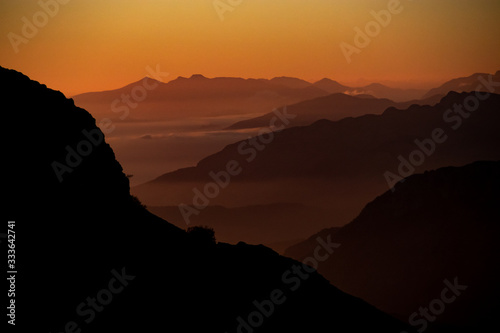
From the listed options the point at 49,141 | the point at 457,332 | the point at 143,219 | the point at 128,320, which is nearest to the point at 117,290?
the point at 128,320

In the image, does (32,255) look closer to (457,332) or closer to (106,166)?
(106,166)

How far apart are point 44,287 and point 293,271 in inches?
909

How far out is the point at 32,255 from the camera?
1517 inches

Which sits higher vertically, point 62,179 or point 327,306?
point 62,179

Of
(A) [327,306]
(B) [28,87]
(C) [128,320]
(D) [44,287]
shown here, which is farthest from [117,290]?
(A) [327,306]

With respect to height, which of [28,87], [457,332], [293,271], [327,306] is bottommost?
[457,332]

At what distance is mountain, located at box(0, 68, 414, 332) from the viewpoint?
127 feet

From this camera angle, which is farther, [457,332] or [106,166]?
[457,332]

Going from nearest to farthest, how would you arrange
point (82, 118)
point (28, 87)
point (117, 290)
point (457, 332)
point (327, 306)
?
point (117, 290) → point (28, 87) → point (82, 118) → point (327, 306) → point (457, 332)

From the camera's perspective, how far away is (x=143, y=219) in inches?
1927

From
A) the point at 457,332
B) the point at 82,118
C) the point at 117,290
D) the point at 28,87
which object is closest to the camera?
the point at 117,290

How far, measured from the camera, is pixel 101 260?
42312mm

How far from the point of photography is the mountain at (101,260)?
127ft

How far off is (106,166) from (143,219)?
5.42 m
